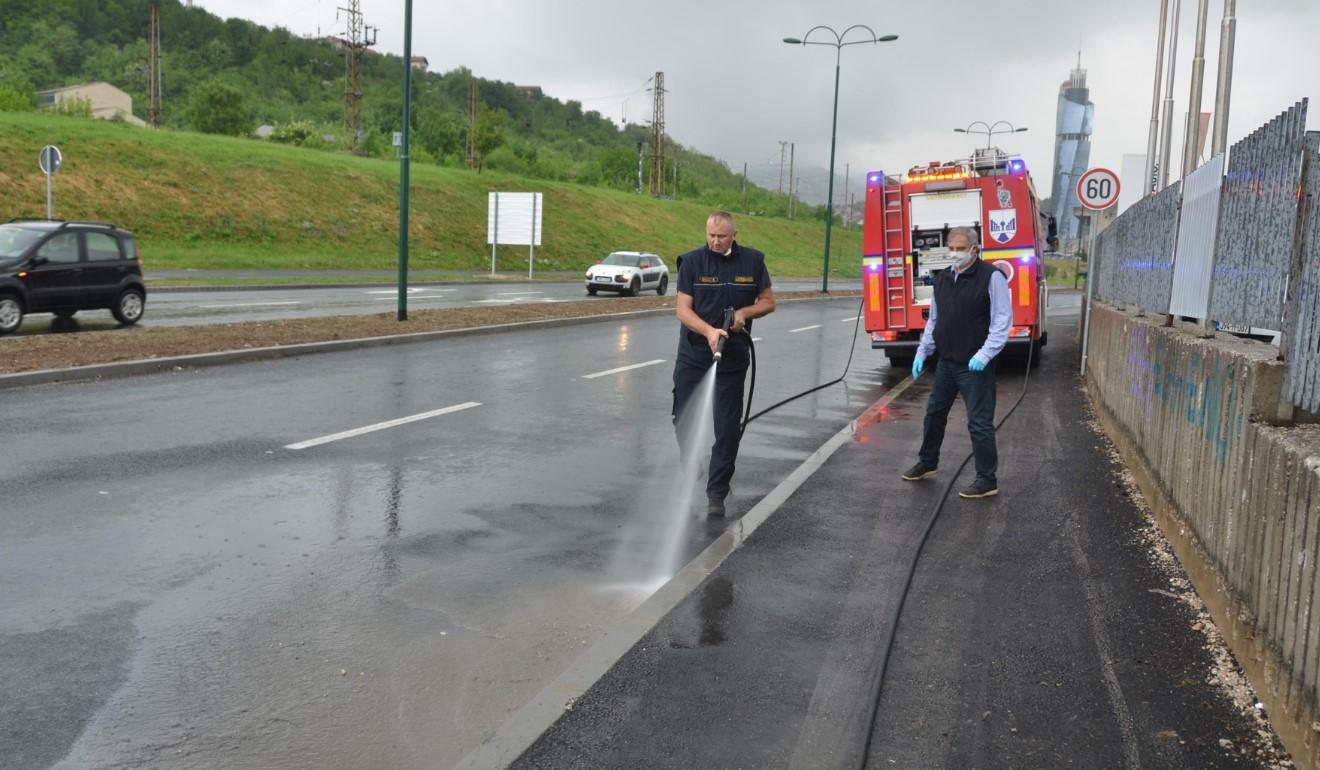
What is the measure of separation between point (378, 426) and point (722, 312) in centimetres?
411

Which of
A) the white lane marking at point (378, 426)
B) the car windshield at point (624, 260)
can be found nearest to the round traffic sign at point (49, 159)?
the car windshield at point (624, 260)

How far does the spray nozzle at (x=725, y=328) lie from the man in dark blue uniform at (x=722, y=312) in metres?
0.04

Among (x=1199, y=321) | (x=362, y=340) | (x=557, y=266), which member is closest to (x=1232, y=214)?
(x=1199, y=321)

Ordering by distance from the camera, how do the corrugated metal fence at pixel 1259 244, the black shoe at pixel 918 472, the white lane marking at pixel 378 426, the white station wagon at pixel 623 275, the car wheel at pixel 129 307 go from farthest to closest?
the white station wagon at pixel 623 275
the car wheel at pixel 129 307
the white lane marking at pixel 378 426
the black shoe at pixel 918 472
the corrugated metal fence at pixel 1259 244

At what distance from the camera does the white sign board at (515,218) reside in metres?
45.0

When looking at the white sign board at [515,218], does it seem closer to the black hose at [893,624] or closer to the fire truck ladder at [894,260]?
the fire truck ladder at [894,260]

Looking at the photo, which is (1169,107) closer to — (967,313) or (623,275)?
(623,275)

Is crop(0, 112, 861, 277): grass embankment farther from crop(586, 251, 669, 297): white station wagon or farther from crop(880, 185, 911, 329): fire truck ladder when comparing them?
crop(880, 185, 911, 329): fire truck ladder

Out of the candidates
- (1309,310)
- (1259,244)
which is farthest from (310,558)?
(1259,244)

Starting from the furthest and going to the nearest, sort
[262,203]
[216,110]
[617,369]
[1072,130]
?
[1072,130], [216,110], [262,203], [617,369]

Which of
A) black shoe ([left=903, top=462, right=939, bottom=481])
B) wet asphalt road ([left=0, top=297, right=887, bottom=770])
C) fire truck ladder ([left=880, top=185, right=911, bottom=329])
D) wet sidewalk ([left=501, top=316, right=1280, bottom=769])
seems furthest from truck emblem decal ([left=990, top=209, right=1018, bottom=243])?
wet sidewalk ([left=501, top=316, right=1280, bottom=769])

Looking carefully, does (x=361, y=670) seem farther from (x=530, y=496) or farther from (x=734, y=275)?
(x=734, y=275)

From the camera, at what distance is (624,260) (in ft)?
122

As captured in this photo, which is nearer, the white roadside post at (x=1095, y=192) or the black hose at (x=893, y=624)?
the black hose at (x=893, y=624)
